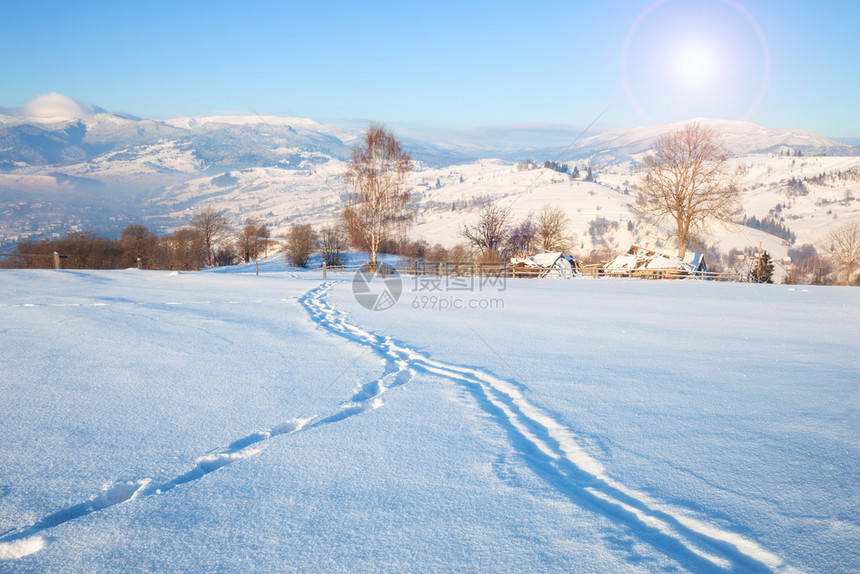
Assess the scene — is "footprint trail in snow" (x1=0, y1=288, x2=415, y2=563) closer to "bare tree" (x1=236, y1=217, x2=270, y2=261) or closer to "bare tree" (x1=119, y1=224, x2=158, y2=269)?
"bare tree" (x1=119, y1=224, x2=158, y2=269)

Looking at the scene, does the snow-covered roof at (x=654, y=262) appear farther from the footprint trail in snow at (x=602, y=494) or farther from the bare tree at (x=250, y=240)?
the bare tree at (x=250, y=240)

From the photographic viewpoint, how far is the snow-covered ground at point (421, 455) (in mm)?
1921

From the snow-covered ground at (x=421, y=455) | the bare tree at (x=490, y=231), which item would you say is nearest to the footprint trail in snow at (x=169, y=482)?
the snow-covered ground at (x=421, y=455)

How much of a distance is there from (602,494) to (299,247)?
5411 cm

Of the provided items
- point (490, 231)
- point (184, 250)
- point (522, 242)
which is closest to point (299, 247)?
point (184, 250)

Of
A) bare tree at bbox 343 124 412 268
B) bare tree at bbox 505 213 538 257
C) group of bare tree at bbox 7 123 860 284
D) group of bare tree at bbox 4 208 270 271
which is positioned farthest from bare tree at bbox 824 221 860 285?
group of bare tree at bbox 4 208 270 271

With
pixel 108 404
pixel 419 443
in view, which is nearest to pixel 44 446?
pixel 108 404

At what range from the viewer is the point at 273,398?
12.8 feet

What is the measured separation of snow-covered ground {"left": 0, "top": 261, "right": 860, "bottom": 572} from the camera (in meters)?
1.92

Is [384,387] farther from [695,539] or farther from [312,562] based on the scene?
[695,539]

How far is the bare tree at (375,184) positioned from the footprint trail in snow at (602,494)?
20324mm

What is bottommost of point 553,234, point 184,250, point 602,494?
point 602,494

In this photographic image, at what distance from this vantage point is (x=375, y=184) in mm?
23594

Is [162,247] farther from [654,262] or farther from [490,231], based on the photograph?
[654,262]
